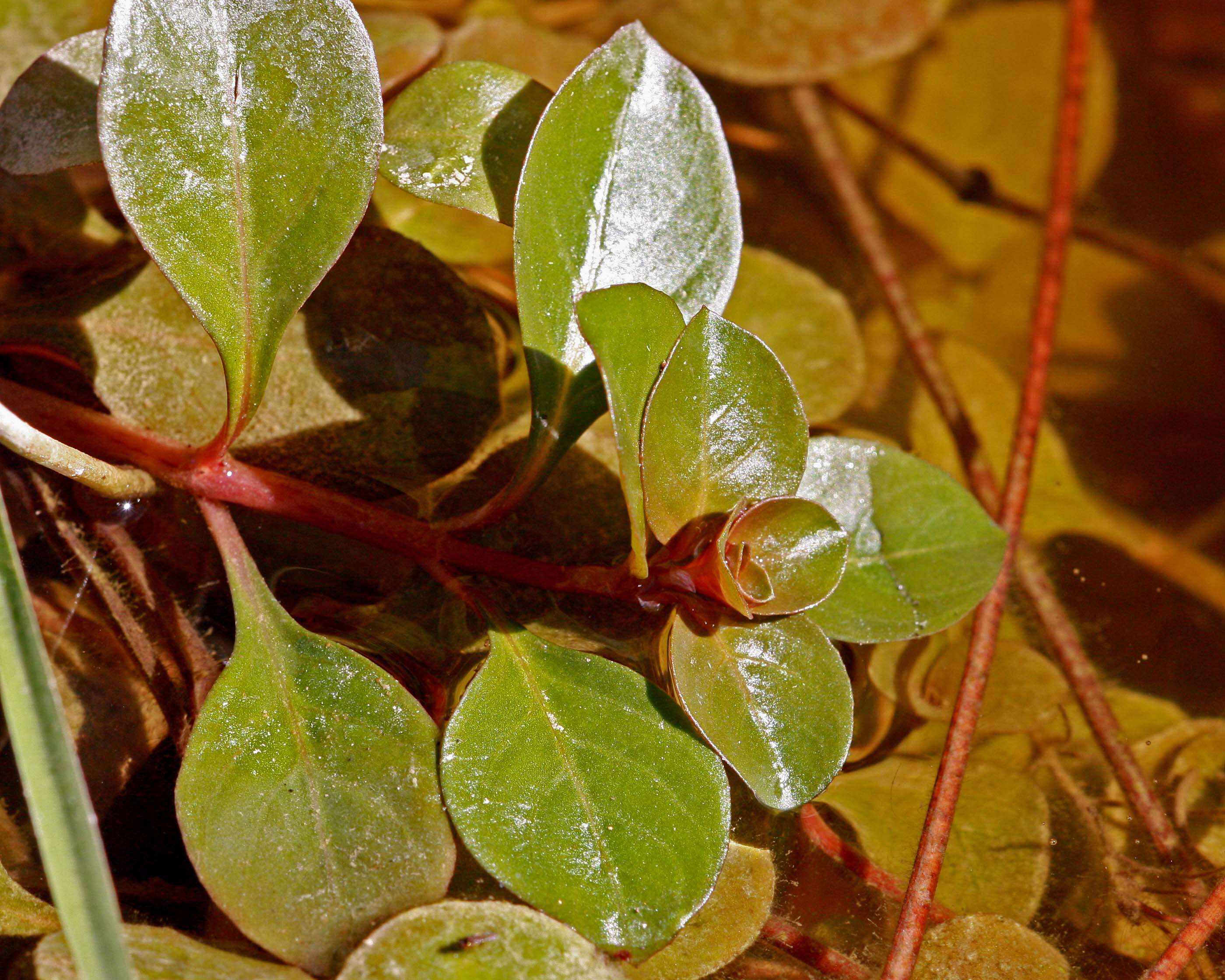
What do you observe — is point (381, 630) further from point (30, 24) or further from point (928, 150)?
point (928, 150)

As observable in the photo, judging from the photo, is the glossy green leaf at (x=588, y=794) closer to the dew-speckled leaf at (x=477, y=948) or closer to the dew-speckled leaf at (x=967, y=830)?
the dew-speckled leaf at (x=477, y=948)

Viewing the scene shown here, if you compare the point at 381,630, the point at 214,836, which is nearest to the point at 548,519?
the point at 381,630

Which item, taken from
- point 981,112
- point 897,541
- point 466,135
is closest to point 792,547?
point 897,541

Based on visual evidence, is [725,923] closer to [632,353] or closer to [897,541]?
[897,541]

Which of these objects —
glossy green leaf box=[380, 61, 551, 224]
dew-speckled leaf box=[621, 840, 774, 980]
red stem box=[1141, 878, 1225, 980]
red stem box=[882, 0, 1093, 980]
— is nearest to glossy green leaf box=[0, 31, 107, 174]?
glossy green leaf box=[380, 61, 551, 224]

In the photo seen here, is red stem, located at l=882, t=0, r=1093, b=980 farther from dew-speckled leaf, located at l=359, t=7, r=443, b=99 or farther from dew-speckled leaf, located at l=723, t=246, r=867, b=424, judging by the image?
dew-speckled leaf, located at l=359, t=7, r=443, b=99

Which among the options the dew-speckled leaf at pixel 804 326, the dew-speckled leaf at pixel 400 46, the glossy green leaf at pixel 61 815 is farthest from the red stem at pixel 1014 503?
the dew-speckled leaf at pixel 400 46
